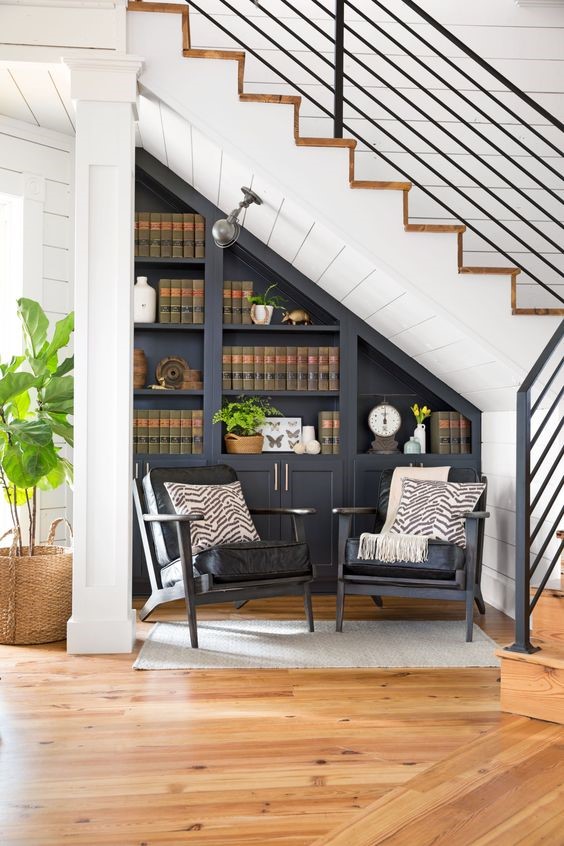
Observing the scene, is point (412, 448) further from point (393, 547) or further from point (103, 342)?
point (103, 342)

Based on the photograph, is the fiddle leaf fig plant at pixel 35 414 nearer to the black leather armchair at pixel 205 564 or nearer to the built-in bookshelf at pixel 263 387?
the black leather armchair at pixel 205 564

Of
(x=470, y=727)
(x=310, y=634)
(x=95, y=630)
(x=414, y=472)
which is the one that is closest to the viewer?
(x=470, y=727)

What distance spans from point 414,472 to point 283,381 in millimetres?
1052

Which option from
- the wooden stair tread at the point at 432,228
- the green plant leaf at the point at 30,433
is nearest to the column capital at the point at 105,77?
the wooden stair tread at the point at 432,228

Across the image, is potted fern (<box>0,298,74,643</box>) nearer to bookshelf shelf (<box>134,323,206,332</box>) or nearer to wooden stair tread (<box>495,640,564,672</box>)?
bookshelf shelf (<box>134,323,206,332</box>)

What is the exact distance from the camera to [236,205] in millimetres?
5004

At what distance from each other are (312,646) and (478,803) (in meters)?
1.73

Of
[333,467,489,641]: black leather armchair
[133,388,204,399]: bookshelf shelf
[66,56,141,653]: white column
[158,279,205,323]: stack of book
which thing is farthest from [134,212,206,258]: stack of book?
[333,467,489,641]: black leather armchair

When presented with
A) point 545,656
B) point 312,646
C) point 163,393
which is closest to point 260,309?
point 163,393

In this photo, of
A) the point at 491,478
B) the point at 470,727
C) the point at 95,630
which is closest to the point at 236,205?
the point at 491,478

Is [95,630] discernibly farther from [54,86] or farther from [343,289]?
[54,86]

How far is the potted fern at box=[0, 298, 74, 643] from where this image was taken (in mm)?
3951

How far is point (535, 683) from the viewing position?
2928 mm

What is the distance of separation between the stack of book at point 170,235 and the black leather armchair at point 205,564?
5.10 feet
